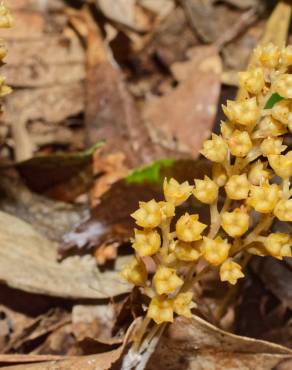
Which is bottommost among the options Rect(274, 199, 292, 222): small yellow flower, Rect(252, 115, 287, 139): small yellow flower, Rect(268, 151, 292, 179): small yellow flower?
Rect(274, 199, 292, 222): small yellow flower

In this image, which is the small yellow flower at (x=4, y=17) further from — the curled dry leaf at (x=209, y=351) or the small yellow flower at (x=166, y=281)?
the curled dry leaf at (x=209, y=351)

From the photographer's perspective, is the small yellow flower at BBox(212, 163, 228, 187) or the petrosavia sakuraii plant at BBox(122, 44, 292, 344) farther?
the small yellow flower at BBox(212, 163, 228, 187)

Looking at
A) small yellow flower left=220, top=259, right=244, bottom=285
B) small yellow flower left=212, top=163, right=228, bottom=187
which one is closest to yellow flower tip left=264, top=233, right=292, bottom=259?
small yellow flower left=220, top=259, right=244, bottom=285

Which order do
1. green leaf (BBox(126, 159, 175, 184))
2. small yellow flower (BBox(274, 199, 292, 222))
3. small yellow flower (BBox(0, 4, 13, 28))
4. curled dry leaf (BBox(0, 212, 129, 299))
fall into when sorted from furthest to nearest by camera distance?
green leaf (BBox(126, 159, 175, 184)), curled dry leaf (BBox(0, 212, 129, 299)), small yellow flower (BBox(0, 4, 13, 28)), small yellow flower (BBox(274, 199, 292, 222))

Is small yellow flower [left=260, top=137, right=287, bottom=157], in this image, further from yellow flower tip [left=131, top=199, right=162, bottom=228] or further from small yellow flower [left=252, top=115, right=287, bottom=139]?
yellow flower tip [left=131, top=199, right=162, bottom=228]

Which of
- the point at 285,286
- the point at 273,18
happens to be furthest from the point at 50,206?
the point at 273,18

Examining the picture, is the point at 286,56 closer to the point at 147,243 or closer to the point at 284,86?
the point at 284,86

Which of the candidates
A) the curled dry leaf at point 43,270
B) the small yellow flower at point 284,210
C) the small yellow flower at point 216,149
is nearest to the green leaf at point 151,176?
the curled dry leaf at point 43,270
